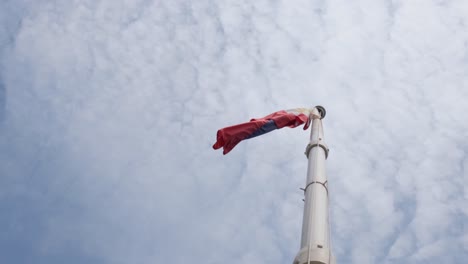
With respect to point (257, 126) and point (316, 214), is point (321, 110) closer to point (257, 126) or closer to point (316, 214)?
point (257, 126)

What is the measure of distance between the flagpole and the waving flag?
2.39m

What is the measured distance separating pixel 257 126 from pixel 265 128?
39 cm

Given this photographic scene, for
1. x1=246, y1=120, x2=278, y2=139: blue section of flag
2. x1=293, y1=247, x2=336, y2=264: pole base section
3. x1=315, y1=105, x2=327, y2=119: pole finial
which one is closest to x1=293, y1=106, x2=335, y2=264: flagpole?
x1=293, y1=247, x2=336, y2=264: pole base section

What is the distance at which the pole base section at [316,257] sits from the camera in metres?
9.77

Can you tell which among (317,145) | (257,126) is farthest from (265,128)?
(317,145)

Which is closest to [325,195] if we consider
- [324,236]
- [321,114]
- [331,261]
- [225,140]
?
[324,236]

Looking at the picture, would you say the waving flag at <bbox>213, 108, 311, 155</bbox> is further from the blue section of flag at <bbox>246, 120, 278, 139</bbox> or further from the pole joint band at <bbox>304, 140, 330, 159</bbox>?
the pole joint band at <bbox>304, 140, 330, 159</bbox>

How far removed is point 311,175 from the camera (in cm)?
1310

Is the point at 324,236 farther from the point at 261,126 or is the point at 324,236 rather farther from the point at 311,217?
the point at 261,126

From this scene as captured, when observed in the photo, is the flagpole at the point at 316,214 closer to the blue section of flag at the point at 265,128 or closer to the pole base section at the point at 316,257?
the pole base section at the point at 316,257

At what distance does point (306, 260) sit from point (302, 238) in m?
1.06

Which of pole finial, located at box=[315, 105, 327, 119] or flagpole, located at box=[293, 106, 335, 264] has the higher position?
pole finial, located at box=[315, 105, 327, 119]

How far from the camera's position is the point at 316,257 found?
9.83 metres

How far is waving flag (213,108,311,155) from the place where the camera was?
1680 centimetres
